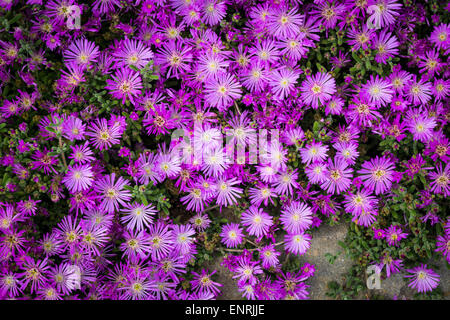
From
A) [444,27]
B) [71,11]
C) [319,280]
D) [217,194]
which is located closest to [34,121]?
[71,11]

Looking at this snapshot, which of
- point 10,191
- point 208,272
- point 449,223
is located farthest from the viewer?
point 208,272

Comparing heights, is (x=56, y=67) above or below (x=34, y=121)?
above

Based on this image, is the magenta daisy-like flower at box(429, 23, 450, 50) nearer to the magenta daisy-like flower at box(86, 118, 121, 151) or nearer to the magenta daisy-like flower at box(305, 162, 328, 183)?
the magenta daisy-like flower at box(305, 162, 328, 183)

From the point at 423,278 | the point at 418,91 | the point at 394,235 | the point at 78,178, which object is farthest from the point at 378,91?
the point at 78,178

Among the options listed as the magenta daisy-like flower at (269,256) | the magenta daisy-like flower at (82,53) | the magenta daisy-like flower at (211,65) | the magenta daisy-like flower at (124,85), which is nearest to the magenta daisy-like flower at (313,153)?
the magenta daisy-like flower at (269,256)

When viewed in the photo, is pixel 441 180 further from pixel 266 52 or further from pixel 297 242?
pixel 266 52

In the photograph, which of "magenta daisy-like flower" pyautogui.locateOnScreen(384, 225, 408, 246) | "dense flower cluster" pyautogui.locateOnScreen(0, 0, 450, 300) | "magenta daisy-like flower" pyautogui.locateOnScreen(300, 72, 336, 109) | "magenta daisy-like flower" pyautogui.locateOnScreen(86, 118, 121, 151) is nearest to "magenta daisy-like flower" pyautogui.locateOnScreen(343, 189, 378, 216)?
"dense flower cluster" pyautogui.locateOnScreen(0, 0, 450, 300)

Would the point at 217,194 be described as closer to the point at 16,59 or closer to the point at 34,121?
the point at 34,121

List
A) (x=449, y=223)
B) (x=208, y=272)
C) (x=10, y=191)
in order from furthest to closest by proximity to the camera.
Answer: (x=208, y=272), (x=449, y=223), (x=10, y=191)

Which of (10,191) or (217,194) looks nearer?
(10,191)
